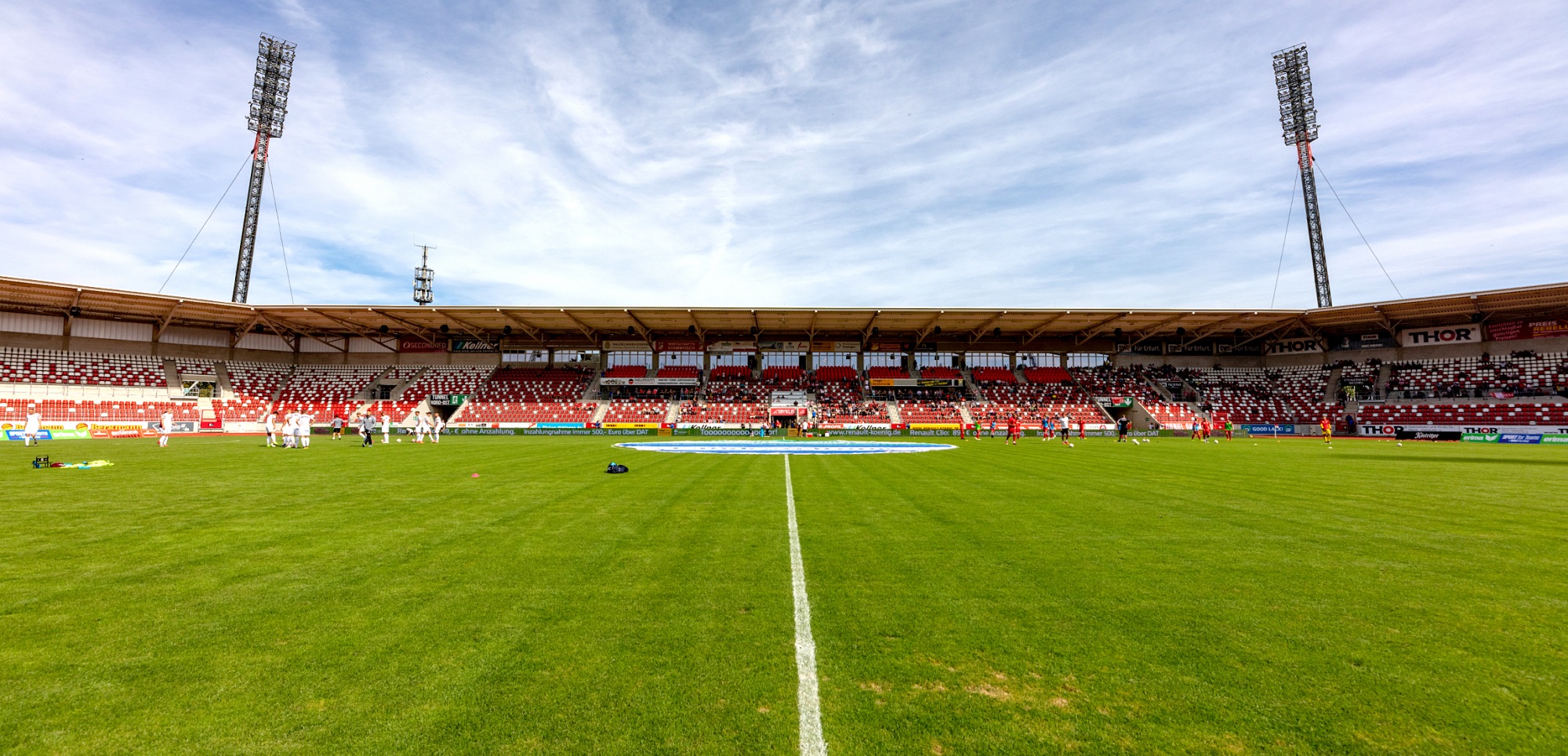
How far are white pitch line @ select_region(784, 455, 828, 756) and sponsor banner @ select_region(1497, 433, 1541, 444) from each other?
150ft

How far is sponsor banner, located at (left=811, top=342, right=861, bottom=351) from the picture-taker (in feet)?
171

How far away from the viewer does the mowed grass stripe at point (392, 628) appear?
2721 mm

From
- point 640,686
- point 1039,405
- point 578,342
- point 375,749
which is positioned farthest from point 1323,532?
point 578,342

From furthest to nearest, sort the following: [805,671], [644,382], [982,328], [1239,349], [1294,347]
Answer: [1239,349], [1294,347], [644,382], [982,328], [805,671]

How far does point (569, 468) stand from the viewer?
593 inches

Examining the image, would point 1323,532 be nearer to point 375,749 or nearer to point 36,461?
point 375,749

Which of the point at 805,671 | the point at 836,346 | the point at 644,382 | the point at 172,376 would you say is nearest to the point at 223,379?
the point at 172,376

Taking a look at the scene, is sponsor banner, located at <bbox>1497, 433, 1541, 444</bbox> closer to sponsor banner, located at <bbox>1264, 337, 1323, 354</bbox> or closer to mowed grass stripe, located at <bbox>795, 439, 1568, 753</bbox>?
sponsor banner, located at <bbox>1264, 337, 1323, 354</bbox>

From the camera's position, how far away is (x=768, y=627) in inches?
157

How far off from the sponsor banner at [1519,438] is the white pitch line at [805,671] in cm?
4562

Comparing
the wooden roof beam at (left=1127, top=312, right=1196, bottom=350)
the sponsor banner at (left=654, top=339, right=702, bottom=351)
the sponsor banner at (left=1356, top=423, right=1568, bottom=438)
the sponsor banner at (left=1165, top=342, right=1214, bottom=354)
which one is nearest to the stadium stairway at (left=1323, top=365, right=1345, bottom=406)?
the sponsor banner at (left=1356, top=423, right=1568, bottom=438)

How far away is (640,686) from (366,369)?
58.1 metres

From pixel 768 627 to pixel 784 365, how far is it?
160 feet

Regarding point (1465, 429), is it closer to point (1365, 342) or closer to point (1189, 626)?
point (1365, 342)
